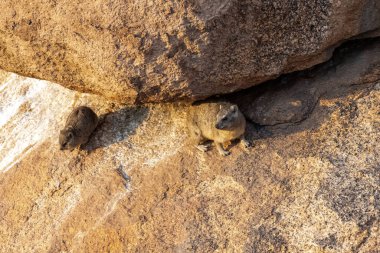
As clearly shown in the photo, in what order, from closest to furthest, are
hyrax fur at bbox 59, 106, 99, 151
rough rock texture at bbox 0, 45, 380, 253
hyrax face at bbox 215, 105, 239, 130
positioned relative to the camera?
rough rock texture at bbox 0, 45, 380, 253, hyrax face at bbox 215, 105, 239, 130, hyrax fur at bbox 59, 106, 99, 151

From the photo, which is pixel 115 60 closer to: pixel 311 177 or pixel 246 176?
pixel 246 176

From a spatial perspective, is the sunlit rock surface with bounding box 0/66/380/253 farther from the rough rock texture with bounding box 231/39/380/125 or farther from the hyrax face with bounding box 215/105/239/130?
the hyrax face with bounding box 215/105/239/130

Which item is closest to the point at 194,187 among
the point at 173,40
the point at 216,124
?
the point at 216,124

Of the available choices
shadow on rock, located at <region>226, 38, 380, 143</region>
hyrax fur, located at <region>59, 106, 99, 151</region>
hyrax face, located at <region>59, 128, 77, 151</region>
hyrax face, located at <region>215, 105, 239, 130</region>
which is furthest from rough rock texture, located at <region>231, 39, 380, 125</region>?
hyrax face, located at <region>59, 128, 77, 151</region>

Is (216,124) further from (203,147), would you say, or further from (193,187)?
(193,187)

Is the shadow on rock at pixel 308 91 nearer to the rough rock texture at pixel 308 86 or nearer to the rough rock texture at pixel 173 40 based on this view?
the rough rock texture at pixel 308 86

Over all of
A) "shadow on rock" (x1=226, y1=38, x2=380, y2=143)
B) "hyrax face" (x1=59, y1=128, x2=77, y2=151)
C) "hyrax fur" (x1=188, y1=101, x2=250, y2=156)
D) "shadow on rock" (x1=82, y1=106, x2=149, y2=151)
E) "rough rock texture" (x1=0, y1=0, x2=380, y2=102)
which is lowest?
"shadow on rock" (x1=226, y1=38, x2=380, y2=143)
